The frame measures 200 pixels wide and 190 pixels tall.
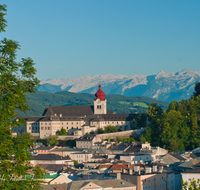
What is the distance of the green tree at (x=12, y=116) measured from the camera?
1628cm

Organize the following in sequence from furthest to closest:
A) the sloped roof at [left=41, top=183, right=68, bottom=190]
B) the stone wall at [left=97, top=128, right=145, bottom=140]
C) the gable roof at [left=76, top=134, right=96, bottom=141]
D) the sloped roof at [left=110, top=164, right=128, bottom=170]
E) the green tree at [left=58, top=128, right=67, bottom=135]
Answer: the green tree at [left=58, top=128, right=67, bottom=135]
the stone wall at [left=97, top=128, right=145, bottom=140]
the gable roof at [left=76, top=134, right=96, bottom=141]
the sloped roof at [left=110, top=164, right=128, bottom=170]
the sloped roof at [left=41, top=183, right=68, bottom=190]

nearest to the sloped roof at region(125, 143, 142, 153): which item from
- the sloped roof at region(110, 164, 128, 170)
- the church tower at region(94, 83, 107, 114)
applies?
the sloped roof at region(110, 164, 128, 170)

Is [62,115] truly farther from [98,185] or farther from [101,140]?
[98,185]

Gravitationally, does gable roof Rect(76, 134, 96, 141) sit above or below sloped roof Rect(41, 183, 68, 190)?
above

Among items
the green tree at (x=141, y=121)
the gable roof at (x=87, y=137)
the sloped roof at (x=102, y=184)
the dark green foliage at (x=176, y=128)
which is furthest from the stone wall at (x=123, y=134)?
the sloped roof at (x=102, y=184)

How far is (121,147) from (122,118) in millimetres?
24006

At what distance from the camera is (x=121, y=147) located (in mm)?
100062

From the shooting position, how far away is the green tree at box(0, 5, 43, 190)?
1628cm

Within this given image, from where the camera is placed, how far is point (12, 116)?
17.1 meters

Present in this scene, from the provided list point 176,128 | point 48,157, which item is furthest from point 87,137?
point 176,128

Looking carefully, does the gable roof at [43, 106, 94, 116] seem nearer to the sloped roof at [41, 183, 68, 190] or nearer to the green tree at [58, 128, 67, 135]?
the green tree at [58, 128, 67, 135]

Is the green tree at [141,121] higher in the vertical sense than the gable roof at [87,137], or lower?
higher

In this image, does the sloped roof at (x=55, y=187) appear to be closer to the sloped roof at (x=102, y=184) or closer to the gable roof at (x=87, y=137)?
the sloped roof at (x=102, y=184)

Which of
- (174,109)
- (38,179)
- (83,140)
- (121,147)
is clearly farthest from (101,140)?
(38,179)
